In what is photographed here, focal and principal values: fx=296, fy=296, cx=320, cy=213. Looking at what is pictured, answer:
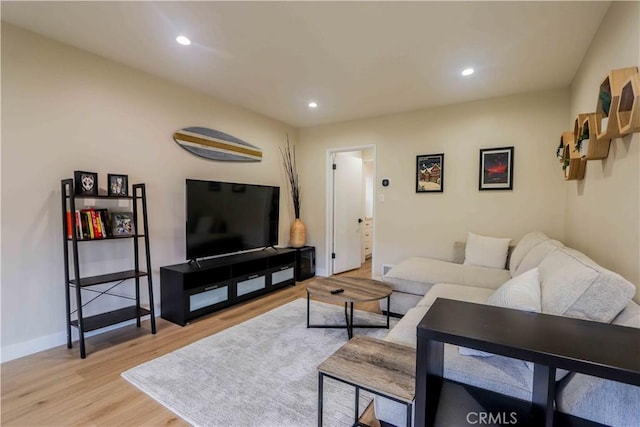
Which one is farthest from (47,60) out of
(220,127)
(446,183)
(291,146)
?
(446,183)

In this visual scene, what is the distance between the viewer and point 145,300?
3047mm

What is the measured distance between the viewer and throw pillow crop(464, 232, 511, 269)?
3.28 metres

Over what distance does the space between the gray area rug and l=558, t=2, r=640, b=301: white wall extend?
1705 mm

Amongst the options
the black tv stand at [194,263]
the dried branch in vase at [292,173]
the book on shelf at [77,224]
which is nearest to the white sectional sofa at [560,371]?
the black tv stand at [194,263]

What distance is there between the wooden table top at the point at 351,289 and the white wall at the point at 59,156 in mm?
1698

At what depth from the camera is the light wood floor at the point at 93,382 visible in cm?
165

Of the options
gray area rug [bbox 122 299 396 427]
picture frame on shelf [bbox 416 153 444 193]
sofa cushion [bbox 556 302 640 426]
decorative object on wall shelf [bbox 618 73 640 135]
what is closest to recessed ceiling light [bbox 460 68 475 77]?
picture frame on shelf [bbox 416 153 444 193]

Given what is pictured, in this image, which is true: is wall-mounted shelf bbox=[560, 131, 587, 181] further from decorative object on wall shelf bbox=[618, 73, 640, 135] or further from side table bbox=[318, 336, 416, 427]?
side table bbox=[318, 336, 416, 427]

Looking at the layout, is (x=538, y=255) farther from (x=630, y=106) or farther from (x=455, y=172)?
(x=455, y=172)

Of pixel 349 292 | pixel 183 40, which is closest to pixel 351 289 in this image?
pixel 349 292

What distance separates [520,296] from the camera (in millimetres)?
1440

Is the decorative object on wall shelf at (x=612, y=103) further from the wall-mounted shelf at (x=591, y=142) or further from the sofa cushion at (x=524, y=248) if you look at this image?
the sofa cushion at (x=524, y=248)

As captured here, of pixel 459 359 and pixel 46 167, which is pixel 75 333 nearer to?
pixel 46 167

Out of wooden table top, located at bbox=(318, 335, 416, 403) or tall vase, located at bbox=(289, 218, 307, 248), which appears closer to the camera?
wooden table top, located at bbox=(318, 335, 416, 403)
